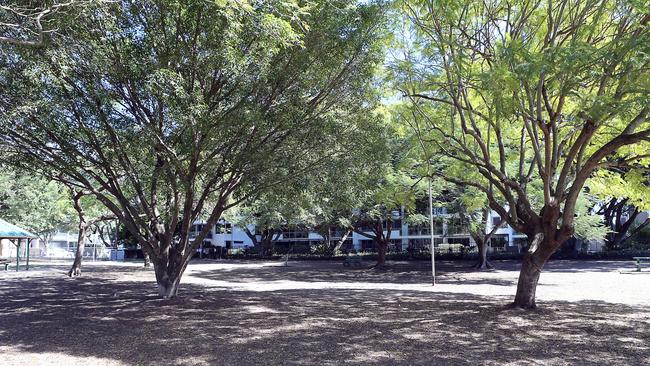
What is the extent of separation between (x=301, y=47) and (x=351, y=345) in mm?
6194

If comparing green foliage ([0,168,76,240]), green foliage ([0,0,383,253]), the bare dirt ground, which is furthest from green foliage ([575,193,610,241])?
green foliage ([0,168,76,240])

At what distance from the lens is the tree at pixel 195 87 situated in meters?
9.57

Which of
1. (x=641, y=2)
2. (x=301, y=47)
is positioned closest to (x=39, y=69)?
(x=301, y=47)

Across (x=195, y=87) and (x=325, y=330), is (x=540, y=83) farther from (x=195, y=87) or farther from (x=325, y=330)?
(x=195, y=87)

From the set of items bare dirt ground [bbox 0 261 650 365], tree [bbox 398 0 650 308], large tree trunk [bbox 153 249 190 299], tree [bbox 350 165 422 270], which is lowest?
bare dirt ground [bbox 0 261 650 365]

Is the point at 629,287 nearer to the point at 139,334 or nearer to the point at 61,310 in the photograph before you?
the point at 139,334

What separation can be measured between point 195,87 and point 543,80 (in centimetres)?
714

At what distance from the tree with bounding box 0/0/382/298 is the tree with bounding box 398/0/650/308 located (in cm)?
166

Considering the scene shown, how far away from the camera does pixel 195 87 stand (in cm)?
1041

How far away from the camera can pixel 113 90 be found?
445 inches

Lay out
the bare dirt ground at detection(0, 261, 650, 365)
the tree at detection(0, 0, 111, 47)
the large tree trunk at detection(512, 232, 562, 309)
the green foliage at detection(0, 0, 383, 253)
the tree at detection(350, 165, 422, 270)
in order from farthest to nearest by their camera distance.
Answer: the tree at detection(350, 165, 422, 270)
the large tree trunk at detection(512, 232, 562, 309)
the green foliage at detection(0, 0, 383, 253)
the tree at detection(0, 0, 111, 47)
the bare dirt ground at detection(0, 261, 650, 365)

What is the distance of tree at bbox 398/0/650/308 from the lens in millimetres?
8188

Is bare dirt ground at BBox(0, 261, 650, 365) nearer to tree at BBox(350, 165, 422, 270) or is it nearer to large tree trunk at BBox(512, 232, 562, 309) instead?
large tree trunk at BBox(512, 232, 562, 309)

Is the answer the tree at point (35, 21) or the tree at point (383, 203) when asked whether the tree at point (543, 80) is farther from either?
the tree at point (35, 21)
